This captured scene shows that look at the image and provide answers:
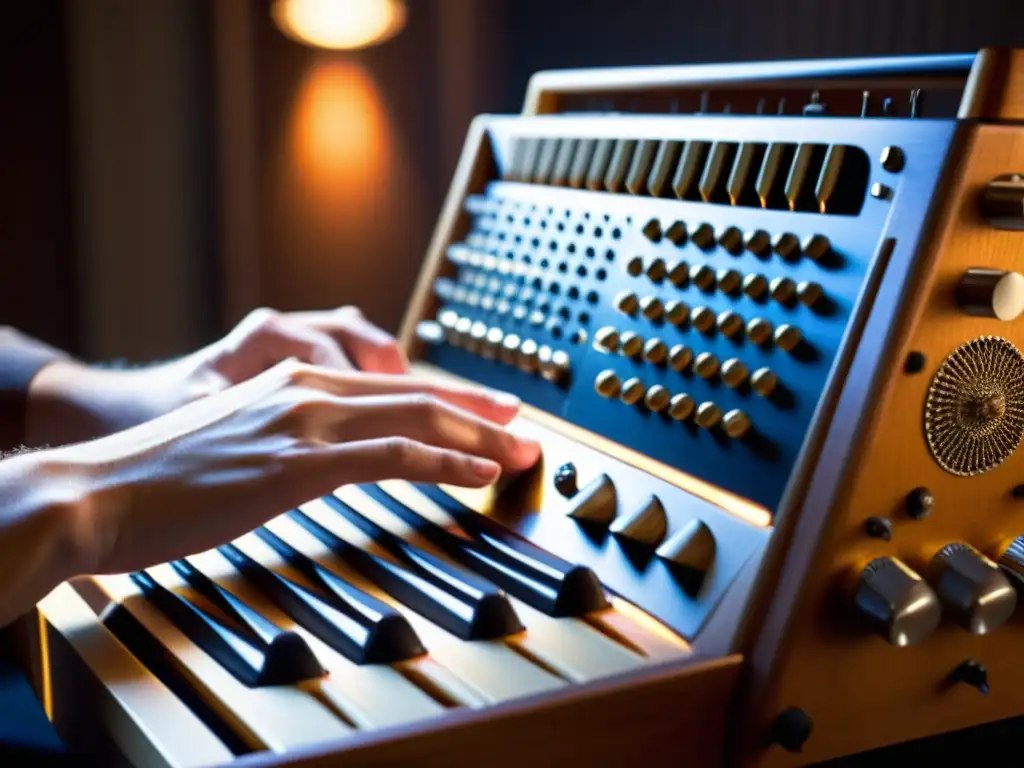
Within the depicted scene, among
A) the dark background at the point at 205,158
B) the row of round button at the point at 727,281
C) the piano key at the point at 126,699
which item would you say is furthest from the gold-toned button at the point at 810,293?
the dark background at the point at 205,158

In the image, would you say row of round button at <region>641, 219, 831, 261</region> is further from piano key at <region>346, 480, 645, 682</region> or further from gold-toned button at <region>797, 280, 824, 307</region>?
piano key at <region>346, 480, 645, 682</region>

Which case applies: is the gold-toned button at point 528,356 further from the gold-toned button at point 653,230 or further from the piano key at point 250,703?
the piano key at point 250,703

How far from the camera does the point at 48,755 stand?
0.79 metres

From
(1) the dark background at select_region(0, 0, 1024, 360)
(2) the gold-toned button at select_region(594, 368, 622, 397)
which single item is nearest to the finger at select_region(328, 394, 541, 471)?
(2) the gold-toned button at select_region(594, 368, 622, 397)

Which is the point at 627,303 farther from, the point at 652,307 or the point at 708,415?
the point at 708,415

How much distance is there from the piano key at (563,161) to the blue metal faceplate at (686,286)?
13 millimetres

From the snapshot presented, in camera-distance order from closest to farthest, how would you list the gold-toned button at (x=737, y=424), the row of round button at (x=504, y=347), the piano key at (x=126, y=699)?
the piano key at (x=126, y=699) < the gold-toned button at (x=737, y=424) < the row of round button at (x=504, y=347)

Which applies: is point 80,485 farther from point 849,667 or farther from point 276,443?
point 849,667

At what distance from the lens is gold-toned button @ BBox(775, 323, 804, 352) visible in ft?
2.41

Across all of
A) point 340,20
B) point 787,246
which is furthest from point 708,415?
point 340,20

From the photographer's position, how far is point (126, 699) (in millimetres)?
592

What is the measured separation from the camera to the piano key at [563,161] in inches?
41.6

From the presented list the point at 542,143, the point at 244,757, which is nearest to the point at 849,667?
the point at 244,757

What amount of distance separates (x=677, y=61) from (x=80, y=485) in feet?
3.73
